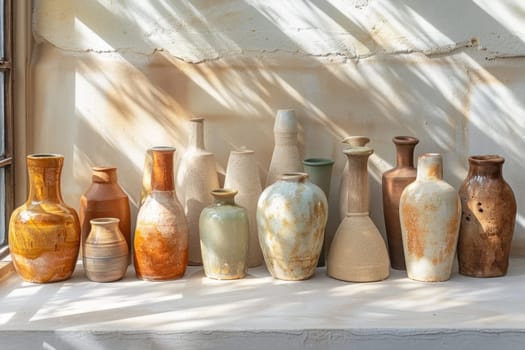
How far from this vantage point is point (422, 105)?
2.79m

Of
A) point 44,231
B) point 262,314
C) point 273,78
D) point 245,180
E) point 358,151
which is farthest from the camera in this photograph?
point 273,78

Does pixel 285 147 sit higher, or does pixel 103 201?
pixel 285 147

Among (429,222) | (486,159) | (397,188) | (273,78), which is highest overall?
(273,78)

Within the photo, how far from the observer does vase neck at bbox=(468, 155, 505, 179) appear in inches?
99.5

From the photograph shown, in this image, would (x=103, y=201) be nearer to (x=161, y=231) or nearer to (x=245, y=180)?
(x=161, y=231)

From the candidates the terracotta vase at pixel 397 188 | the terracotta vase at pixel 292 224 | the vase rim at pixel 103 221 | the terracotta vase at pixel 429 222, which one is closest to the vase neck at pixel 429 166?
the terracotta vase at pixel 429 222

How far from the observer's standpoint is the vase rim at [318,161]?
2.66 meters

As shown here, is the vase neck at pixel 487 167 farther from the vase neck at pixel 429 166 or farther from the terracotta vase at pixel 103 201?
the terracotta vase at pixel 103 201

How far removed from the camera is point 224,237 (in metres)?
2.47

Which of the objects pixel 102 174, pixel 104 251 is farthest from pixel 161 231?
pixel 102 174

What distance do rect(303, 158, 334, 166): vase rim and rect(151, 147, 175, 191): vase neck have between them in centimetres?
49

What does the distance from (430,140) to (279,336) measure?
113cm

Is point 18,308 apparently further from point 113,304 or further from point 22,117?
point 22,117

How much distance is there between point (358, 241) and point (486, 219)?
1.46 feet
